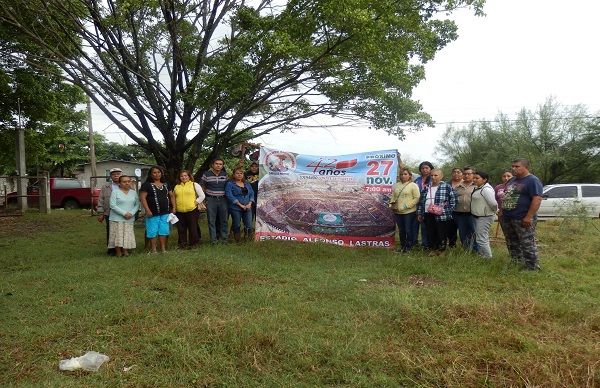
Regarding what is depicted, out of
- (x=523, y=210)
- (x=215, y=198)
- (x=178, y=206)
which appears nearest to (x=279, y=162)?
(x=215, y=198)

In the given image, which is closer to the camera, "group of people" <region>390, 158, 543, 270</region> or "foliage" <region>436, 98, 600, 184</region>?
"group of people" <region>390, 158, 543, 270</region>

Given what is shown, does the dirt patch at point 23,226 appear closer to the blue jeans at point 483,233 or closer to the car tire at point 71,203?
the car tire at point 71,203

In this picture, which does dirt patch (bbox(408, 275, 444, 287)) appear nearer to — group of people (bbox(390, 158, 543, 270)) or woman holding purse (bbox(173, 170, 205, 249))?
group of people (bbox(390, 158, 543, 270))

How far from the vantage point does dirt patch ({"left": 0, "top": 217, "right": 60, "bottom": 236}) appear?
11.0m

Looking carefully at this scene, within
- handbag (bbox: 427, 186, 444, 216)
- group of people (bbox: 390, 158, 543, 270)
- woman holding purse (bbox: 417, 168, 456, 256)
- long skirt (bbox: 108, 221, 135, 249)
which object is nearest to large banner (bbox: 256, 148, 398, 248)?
group of people (bbox: 390, 158, 543, 270)

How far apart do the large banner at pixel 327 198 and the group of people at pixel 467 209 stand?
452mm

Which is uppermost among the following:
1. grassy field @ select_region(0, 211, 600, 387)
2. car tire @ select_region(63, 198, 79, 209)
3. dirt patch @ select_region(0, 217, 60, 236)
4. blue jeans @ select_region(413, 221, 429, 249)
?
car tire @ select_region(63, 198, 79, 209)

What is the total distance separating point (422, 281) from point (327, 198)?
10.6ft

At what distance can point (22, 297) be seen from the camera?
4.51 m

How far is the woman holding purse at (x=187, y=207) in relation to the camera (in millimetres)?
7492

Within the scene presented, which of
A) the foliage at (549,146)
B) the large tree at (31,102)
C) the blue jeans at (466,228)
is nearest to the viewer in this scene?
the blue jeans at (466,228)

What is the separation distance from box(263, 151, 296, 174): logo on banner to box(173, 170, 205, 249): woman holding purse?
1.45m

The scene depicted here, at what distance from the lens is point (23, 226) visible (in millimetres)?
12305

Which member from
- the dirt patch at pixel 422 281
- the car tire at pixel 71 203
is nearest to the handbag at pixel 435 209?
the dirt patch at pixel 422 281
